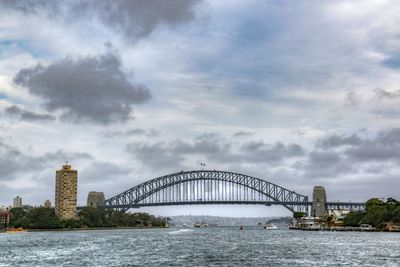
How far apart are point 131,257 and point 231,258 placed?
39.8ft

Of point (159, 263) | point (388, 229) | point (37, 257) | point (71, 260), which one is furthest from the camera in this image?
point (388, 229)

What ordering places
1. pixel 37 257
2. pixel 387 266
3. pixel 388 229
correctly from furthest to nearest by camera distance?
pixel 388 229 → pixel 37 257 → pixel 387 266

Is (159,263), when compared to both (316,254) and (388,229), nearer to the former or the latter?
(316,254)

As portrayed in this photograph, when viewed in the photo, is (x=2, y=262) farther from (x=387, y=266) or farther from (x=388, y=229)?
(x=388, y=229)

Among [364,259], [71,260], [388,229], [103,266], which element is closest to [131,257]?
[71,260]

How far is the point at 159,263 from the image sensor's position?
236 ft

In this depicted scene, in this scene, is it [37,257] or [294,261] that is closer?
[294,261]

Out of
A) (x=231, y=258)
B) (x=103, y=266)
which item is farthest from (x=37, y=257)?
(x=231, y=258)

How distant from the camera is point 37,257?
83812mm

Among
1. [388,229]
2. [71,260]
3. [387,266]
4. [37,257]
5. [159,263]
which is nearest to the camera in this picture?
[387,266]

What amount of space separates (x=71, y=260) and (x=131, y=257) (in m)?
7.43

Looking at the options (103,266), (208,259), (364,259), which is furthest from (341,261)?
(103,266)

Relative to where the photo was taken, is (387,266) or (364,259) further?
(364,259)

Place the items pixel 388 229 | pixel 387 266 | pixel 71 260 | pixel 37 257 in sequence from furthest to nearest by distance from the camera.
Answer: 1. pixel 388 229
2. pixel 37 257
3. pixel 71 260
4. pixel 387 266
